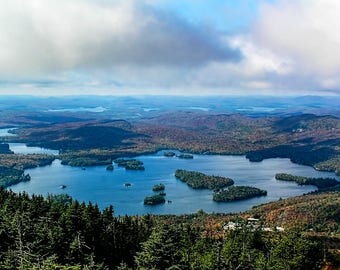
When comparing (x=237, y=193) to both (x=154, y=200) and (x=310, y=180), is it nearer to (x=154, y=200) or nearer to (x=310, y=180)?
(x=154, y=200)

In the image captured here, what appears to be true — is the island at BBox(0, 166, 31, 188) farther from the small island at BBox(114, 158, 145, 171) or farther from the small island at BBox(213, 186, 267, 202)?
the small island at BBox(213, 186, 267, 202)

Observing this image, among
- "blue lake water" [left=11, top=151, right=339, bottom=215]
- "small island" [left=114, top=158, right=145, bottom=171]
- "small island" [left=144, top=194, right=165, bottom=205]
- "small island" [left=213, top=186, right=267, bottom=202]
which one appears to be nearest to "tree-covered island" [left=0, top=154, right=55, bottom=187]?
"blue lake water" [left=11, top=151, right=339, bottom=215]

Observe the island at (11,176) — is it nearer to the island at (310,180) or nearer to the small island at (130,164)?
the small island at (130,164)

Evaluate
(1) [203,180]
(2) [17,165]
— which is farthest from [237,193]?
(2) [17,165]

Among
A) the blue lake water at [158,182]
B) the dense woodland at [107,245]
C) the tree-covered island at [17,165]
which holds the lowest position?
the blue lake water at [158,182]

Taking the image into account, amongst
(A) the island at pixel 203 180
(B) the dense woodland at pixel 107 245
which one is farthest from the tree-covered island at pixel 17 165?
(B) the dense woodland at pixel 107 245

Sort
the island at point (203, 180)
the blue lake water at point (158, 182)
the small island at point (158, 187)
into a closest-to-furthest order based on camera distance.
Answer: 1. the blue lake water at point (158, 182)
2. the small island at point (158, 187)
3. the island at point (203, 180)
